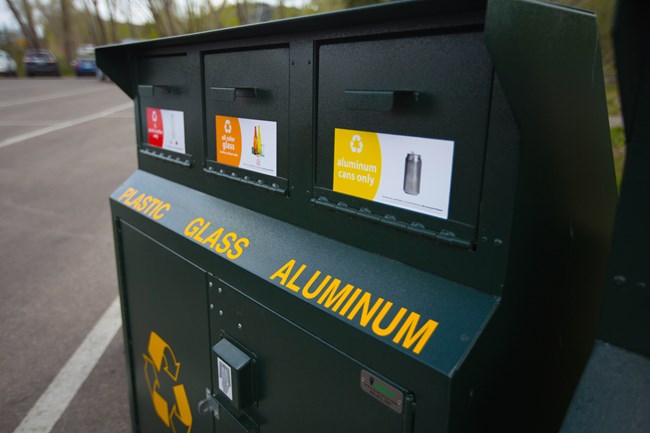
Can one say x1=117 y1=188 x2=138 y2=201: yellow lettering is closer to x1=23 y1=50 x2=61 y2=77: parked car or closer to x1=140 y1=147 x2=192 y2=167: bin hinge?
x1=140 y1=147 x2=192 y2=167: bin hinge

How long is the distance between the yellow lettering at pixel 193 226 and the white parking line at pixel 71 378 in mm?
1776

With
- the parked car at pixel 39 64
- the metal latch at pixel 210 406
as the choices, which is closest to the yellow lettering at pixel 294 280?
the metal latch at pixel 210 406

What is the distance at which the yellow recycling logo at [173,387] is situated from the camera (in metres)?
2.07

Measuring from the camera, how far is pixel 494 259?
1040mm

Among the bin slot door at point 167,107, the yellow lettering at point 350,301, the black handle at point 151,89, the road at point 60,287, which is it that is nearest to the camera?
the yellow lettering at point 350,301

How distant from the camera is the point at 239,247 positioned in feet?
5.33

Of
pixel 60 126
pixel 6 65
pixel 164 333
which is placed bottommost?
pixel 60 126

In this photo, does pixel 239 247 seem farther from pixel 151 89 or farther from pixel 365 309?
pixel 151 89

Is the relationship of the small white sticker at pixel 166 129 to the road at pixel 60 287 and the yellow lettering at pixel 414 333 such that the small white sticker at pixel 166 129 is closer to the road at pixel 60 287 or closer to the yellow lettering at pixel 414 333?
the yellow lettering at pixel 414 333

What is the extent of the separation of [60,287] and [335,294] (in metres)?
3.96

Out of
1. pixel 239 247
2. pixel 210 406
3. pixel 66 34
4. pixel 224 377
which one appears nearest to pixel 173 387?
pixel 210 406

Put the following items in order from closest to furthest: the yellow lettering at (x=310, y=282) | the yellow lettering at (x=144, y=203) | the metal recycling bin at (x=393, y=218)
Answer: the metal recycling bin at (x=393, y=218)
the yellow lettering at (x=310, y=282)
the yellow lettering at (x=144, y=203)

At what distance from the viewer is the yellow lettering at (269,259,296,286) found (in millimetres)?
1427

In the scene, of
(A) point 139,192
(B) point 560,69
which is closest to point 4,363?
(A) point 139,192
